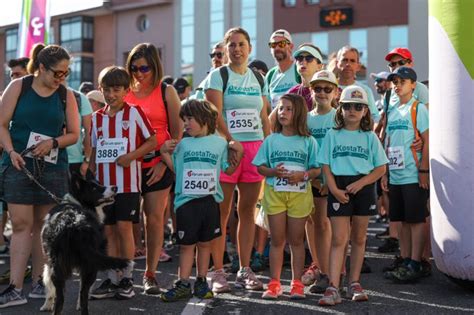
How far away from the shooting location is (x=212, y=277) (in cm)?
582

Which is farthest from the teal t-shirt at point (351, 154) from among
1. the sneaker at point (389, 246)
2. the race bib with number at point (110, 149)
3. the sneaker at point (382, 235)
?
the sneaker at point (382, 235)

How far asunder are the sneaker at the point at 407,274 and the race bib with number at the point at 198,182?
185cm

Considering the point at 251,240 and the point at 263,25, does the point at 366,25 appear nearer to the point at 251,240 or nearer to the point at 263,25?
the point at 263,25

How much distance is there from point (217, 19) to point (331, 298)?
39.6m

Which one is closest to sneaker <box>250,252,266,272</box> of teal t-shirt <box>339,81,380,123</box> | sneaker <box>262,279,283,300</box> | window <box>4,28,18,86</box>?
sneaker <box>262,279,283,300</box>

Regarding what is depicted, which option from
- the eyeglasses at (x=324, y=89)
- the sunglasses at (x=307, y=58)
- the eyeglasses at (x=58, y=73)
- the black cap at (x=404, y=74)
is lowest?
the eyeglasses at (x=324, y=89)

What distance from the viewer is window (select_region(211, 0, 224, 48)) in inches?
1710

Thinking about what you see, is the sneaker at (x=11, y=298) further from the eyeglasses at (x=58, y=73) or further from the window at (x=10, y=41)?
the window at (x=10, y=41)

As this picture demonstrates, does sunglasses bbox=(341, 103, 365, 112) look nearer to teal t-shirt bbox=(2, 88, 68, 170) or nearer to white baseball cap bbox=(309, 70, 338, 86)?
white baseball cap bbox=(309, 70, 338, 86)

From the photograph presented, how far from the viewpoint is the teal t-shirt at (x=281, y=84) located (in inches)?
265

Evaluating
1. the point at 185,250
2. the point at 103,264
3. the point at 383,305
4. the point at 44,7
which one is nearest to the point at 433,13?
the point at 383,305

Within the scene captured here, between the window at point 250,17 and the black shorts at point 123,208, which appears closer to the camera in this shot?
the black shorts at point 123,208

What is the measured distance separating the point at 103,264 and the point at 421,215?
2975 millimetres

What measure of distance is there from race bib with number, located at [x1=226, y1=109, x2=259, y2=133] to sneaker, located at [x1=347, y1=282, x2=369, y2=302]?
1.58 m
